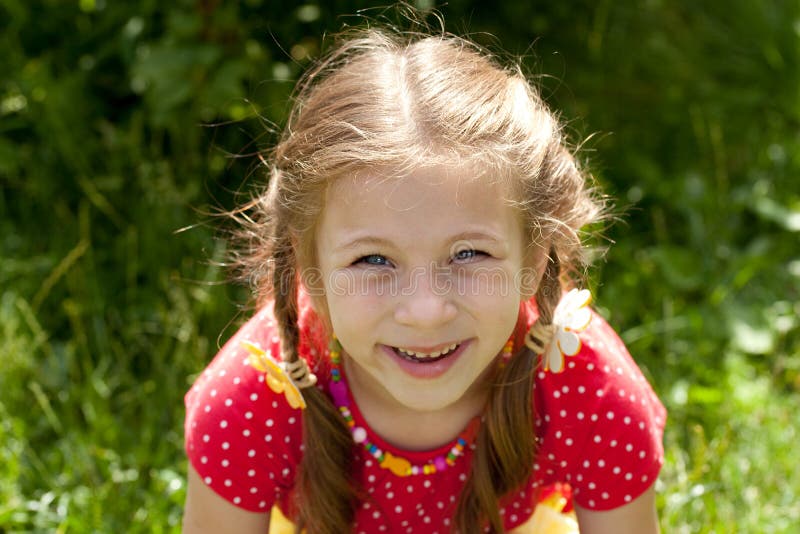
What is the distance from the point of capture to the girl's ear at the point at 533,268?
67.0 inches

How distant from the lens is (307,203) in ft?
5.45

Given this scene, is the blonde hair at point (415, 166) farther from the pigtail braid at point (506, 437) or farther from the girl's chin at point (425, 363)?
the girl's chin at point (425, 363)

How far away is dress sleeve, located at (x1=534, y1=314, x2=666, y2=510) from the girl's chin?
27cm

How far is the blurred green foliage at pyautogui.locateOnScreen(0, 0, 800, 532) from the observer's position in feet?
7.37

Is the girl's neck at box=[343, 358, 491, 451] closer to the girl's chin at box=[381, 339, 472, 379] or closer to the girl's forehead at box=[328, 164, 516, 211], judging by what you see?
the girl's chin at box=[381, 339, 472, 379]

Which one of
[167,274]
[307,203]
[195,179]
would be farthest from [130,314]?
[307,203]

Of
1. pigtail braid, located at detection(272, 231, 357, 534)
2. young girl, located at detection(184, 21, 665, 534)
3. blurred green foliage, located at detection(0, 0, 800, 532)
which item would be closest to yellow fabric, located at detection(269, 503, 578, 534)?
young girl, located at detection(184, 21, 665, 534)

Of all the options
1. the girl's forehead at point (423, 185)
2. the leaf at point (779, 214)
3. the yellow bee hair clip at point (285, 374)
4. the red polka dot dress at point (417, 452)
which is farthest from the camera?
the leaf at point (779, 214)

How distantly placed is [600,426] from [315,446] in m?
0.50

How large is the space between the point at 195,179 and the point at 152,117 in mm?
247

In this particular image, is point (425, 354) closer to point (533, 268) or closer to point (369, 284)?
point (369, 284)

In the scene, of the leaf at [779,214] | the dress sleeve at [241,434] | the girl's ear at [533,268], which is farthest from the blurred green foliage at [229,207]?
the girl's ear at [533,268]

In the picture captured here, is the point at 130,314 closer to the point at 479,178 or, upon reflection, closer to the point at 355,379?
the point at 355,379

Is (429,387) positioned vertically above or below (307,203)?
below
